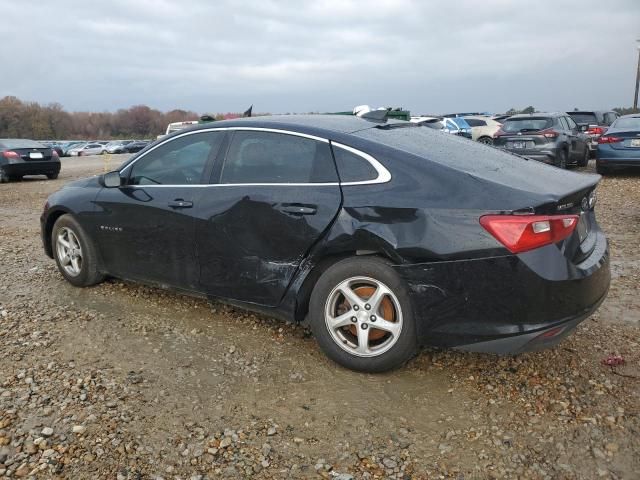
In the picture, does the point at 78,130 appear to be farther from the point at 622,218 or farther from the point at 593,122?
the point at 622,218

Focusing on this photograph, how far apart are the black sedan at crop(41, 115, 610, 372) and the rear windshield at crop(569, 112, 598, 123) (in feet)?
54.1

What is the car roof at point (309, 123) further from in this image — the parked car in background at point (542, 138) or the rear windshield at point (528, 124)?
the rear windshield at point (528, 124)

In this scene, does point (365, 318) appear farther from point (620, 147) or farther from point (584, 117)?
point (584, 117)

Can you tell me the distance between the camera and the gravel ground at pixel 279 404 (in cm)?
243

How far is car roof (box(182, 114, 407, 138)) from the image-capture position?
11.6 ft

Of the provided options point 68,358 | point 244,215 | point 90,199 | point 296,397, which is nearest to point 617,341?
point 296,397

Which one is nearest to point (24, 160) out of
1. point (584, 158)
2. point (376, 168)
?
point (376, 168)

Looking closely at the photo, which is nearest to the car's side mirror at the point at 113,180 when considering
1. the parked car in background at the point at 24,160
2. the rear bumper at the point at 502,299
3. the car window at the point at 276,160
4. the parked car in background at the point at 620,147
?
the car window at the point at 276,160

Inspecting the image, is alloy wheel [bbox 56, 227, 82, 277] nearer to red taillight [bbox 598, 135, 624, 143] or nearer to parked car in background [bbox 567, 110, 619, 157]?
red taillight [bbox 598, 135, 624, 143]

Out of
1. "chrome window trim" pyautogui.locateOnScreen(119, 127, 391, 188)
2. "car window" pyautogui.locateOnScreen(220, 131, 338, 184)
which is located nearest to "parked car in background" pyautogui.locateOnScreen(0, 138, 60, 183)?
"chrome window trim" pyautogui.locateOnScreen(119, 127, 391, 188)

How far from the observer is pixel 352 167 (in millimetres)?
3240

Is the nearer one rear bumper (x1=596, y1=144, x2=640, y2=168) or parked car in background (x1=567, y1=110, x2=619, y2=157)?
rear bumper (x1=596, y1=144, x2=640, y2=168)

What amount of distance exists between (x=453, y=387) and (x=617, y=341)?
4.34ft

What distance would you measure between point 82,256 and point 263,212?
210 cm
